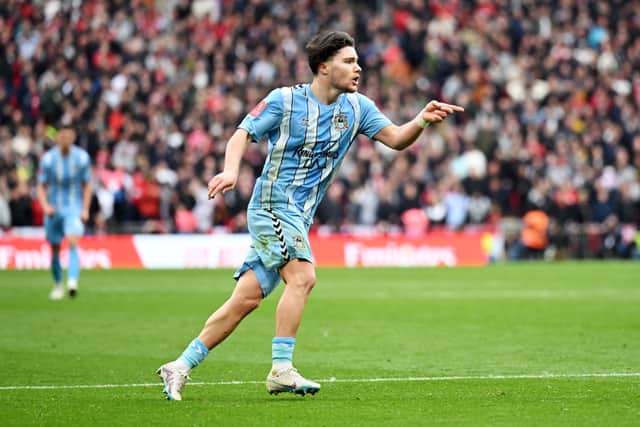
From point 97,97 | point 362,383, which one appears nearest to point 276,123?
point 362,383

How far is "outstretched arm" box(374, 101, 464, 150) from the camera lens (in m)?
8.72

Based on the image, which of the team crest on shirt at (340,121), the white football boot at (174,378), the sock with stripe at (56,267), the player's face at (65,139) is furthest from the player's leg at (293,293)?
the sock with stripe at (56,267)

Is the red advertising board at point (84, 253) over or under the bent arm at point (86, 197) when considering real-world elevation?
under

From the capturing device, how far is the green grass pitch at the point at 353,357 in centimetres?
816

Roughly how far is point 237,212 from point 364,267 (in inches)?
128

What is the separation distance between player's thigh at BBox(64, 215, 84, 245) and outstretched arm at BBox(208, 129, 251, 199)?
10.9m

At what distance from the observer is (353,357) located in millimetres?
11789

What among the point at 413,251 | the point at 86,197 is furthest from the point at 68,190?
the point at 413,251

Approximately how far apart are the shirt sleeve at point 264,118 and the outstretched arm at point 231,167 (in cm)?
5

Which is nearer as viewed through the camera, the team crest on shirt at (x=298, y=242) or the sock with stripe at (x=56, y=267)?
the team crest on shirt at (x=298, y=242)

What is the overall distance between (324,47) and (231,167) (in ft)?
3.57

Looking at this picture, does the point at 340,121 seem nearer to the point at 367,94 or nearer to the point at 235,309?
the point at 235,309

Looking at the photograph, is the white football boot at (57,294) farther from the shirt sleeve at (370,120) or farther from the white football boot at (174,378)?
the shirt sleeve at (370,120)

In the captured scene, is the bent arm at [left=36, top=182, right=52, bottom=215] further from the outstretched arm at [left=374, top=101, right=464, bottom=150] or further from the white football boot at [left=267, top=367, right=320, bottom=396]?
the white football boot at [left=267, top=367, right=320, bottom=396]
